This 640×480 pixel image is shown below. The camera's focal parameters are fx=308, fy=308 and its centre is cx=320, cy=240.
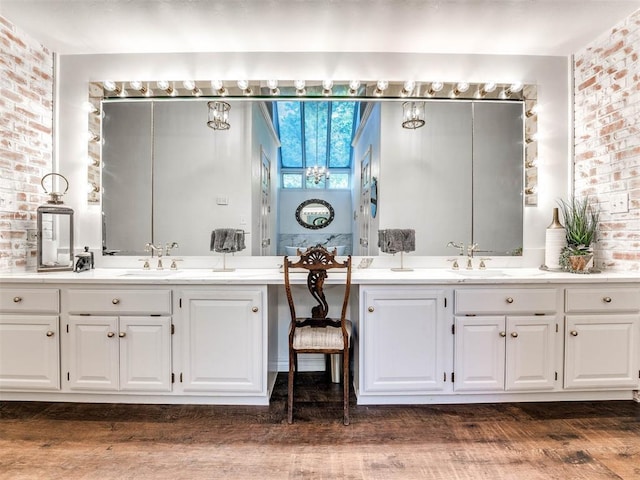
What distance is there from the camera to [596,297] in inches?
79.5

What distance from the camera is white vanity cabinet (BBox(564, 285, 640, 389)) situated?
2.02m

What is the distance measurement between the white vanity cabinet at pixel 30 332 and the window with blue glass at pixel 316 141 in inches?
72.8

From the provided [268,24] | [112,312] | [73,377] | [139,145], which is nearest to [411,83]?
[268,24]

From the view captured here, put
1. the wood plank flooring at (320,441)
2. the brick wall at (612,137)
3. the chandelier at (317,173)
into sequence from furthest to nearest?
the chandelier at (317,173) < the brick wall at (612,137) < the wood plank flooring at (320,441)

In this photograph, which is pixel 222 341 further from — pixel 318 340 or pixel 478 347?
pixel 478 347

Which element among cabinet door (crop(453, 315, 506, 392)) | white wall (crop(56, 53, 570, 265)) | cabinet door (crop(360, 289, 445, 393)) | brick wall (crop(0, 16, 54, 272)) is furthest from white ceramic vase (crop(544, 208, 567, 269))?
brick wall (crop(0, 16, 54, 272))

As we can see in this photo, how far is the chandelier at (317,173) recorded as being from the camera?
8.70 ft

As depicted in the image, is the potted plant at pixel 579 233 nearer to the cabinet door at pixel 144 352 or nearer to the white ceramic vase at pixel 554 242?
the white ceramic vase at pixel 554 242

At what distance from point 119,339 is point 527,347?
8.67 ft

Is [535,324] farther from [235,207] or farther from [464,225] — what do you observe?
[235,207]

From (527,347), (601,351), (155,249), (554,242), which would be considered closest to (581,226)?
(554,242)

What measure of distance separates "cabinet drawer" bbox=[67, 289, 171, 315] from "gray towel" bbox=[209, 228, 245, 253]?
0.54 meters

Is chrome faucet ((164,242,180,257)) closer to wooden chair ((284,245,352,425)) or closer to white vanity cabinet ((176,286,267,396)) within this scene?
white vanity cabinet ((176,286,267,396))

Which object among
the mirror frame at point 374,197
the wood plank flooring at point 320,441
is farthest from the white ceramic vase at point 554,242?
the mirror frame at point 374,197
